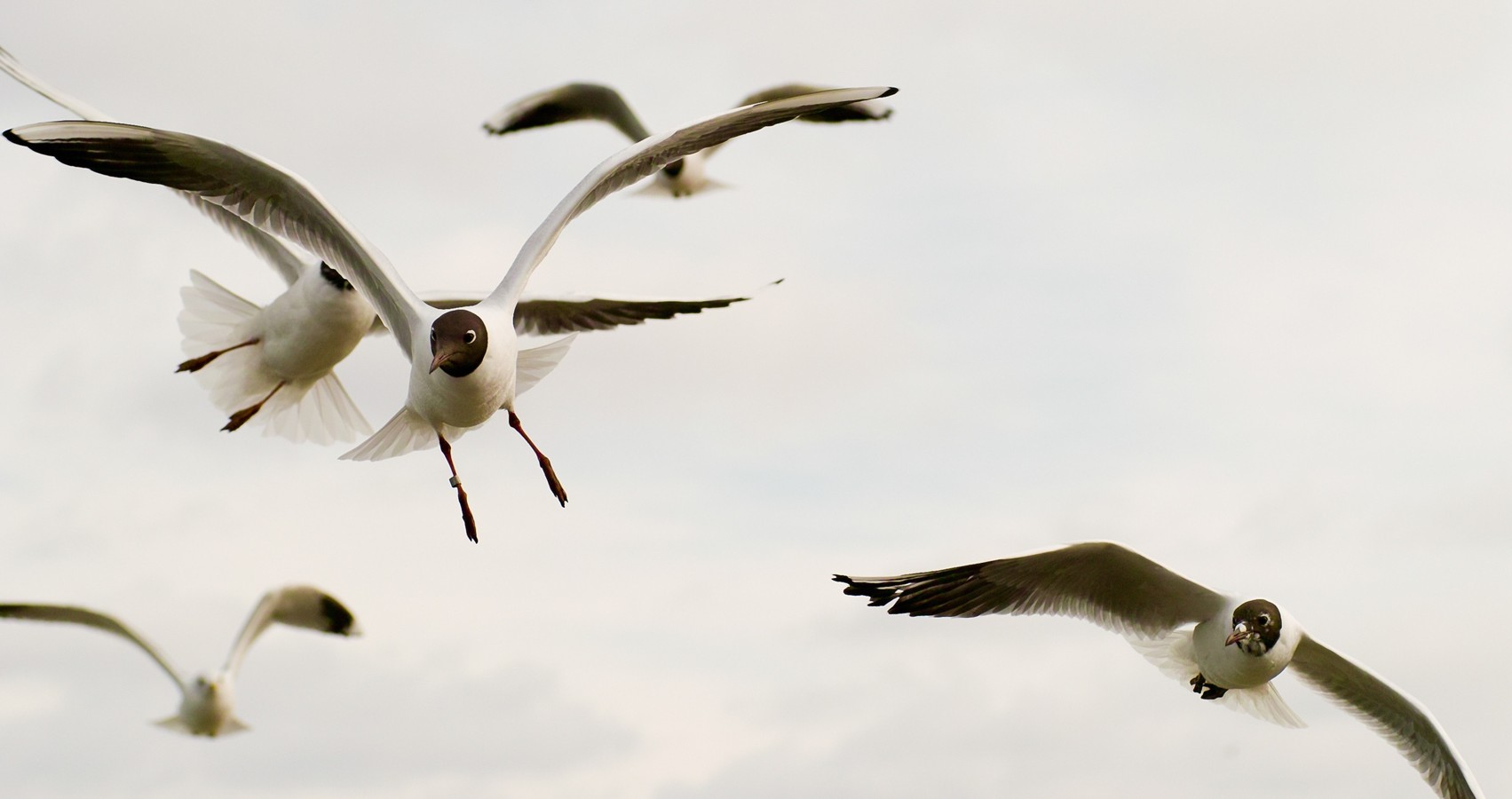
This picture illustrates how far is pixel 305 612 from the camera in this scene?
49.3 ft

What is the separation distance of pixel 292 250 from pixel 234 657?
5.53 m

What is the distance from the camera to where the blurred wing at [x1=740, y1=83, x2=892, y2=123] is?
14953mm

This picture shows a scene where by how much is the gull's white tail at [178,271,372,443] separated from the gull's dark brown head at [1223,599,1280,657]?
246 inches

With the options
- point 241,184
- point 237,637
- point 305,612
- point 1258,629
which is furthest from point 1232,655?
point 237,637

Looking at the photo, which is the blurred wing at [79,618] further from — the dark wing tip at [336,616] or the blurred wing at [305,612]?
the dark wing tip at [336,616]

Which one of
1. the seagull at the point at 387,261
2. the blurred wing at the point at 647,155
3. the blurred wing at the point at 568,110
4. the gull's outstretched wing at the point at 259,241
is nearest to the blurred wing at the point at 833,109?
the blurred wing at the point at 568,110

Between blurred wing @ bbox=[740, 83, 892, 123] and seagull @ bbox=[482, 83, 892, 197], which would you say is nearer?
blurred wing @ bbox=[740, 83, 892, 123]

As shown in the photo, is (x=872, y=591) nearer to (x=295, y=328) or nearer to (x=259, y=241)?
(x=295, y=328)

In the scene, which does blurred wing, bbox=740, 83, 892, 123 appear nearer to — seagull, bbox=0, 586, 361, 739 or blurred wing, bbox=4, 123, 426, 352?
seagull, bbox=0, 586, 361, 739

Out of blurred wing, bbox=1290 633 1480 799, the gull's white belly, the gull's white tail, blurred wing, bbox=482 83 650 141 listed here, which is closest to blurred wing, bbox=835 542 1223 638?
blurred wing, bbox=1290 633 1480 799

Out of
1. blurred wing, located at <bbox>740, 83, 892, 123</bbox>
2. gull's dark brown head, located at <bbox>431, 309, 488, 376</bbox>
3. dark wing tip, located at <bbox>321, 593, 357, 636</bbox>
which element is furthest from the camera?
blurred wing, located at <bbox>740, 83, 892, 123</bbox>

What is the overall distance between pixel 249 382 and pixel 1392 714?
7.84 meters

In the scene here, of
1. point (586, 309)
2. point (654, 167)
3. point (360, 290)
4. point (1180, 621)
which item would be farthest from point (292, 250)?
point (1180, 621)

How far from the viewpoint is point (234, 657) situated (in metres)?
16.5
